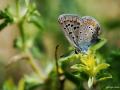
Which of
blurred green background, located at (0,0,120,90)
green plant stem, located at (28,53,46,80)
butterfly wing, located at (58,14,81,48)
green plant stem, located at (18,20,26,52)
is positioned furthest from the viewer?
blurred green background, located at (0,0,120,90)

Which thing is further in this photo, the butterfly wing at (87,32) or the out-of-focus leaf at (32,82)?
the out-of-focus leaf at (32,82)

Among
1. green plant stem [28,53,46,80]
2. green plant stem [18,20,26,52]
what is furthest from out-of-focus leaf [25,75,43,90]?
green plant stem [18,20,26,52]

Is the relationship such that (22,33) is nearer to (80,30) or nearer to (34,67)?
(34,67)

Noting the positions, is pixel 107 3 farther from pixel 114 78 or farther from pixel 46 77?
pixel 114 78

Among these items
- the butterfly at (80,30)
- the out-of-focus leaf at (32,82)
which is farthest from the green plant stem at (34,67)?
the butterfly at (80,30)

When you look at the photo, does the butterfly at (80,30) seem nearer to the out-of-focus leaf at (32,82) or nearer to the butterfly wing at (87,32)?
the butterfly wing at (87,32)

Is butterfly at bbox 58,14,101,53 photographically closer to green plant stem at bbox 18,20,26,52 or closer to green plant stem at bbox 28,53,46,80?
green plant stem at bbox 18,20,26,52

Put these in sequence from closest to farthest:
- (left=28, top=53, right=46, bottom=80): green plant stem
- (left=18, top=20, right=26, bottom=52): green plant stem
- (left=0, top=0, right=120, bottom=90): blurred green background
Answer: (left=18, top=20, right=26, bottom=52): green plant stem
(left=28, top=53, right=46, bottom=80): green plant stem
(left=0, top=0, right=120, bottom=90): blurred green background
